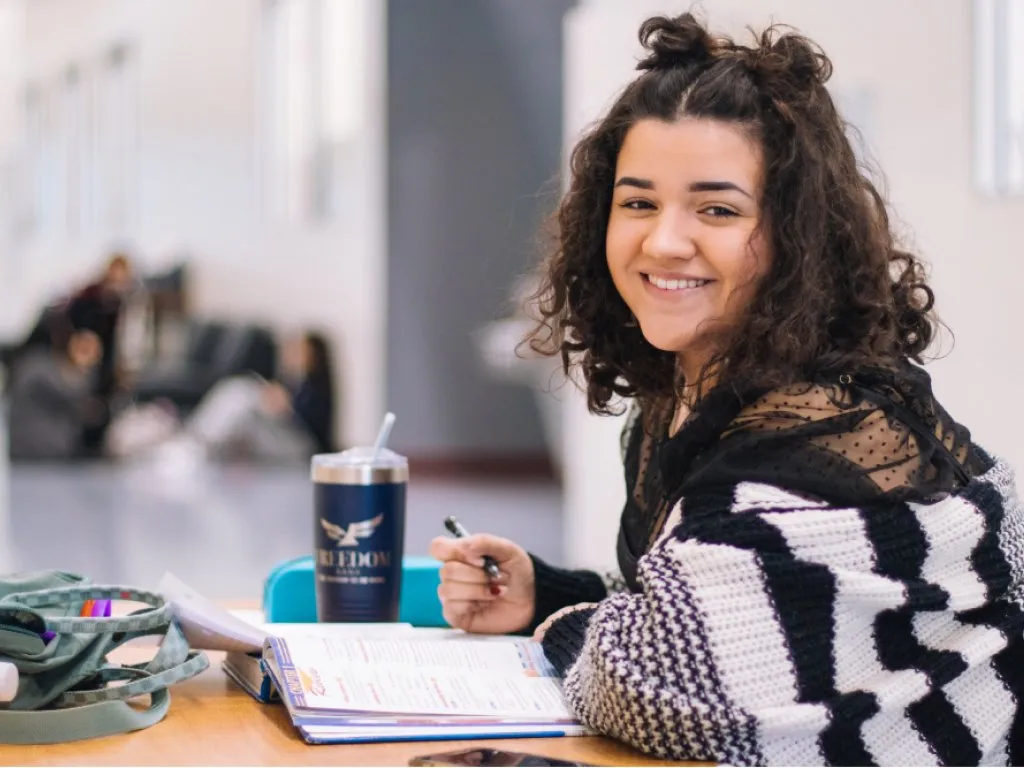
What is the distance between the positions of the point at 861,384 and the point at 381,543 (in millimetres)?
544

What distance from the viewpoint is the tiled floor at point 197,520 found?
15.8 ft

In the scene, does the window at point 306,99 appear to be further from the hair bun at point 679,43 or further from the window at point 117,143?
the hair bun at point 679,43

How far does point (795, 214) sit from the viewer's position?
4.10ft

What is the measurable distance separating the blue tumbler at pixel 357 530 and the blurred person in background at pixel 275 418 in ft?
27.4

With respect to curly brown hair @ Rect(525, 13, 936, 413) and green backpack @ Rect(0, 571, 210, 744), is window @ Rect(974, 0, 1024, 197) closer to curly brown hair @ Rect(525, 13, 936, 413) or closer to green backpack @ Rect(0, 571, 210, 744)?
curly brown hair @ Rect(525, 13, 936, 413)

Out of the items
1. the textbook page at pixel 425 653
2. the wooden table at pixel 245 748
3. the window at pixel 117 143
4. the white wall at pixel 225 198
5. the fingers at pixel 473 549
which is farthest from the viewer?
the window at pixel 117 143

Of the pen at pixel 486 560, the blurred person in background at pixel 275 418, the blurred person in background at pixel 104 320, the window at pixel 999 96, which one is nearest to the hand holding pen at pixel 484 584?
the pen at pixel 486 560

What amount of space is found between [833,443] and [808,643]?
187mm

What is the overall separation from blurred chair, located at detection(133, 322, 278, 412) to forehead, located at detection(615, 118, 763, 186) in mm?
9206

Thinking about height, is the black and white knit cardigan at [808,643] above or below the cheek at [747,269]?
below

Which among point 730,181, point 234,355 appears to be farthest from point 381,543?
point 234,355

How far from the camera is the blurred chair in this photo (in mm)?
10320

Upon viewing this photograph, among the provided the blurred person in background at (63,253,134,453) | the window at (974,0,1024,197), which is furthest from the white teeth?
the blurred person in background at (63,253,134,453)

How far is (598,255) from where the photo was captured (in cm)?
154
